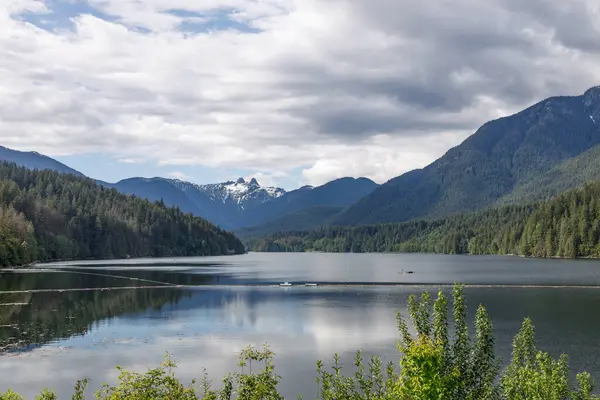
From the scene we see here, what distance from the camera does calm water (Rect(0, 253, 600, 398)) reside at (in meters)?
49.0

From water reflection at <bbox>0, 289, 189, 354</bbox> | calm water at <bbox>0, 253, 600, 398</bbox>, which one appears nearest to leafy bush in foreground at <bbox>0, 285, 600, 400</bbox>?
calm water at <bbox>0, 253, 600, 398</bbox>

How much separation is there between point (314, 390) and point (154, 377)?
2192 centimetres

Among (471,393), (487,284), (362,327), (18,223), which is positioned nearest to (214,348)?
(362,327)

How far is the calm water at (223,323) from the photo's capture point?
49031 millimetres

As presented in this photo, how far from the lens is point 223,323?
7500cm

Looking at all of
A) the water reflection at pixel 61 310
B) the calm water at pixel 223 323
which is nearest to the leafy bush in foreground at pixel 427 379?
the calm water at pixel 223 323

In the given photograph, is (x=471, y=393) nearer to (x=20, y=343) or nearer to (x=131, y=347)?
(x=131, y=347)

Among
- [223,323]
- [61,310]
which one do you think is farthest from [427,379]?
[61,310]

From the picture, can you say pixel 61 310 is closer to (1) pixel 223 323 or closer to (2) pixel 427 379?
(1) pixel 223 323

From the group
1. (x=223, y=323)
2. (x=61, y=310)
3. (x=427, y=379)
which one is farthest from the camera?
(x=61, y=310)

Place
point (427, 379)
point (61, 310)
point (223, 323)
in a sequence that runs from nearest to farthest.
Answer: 1. point (427, 379)
2. point (223, 323)
3. point (61, 310)

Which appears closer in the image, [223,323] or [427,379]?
[427,379]

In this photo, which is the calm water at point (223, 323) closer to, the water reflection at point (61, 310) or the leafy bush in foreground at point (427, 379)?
the water reflection at point (61, 310)

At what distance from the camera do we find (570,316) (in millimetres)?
75688
